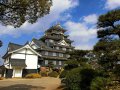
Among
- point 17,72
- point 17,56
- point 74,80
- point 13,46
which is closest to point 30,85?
point 74,80

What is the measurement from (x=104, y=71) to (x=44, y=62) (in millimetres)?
46874

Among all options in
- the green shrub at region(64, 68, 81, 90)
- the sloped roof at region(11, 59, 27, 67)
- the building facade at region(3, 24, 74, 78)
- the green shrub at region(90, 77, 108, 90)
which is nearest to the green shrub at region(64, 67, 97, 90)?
the green shrub at region(64, 68, 81, 90)

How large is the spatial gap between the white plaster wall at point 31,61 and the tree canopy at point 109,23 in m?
39.6

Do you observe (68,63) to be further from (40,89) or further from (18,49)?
(18,49)

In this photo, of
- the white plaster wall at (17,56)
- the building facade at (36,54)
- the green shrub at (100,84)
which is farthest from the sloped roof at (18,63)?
the green shrub at (100,84)

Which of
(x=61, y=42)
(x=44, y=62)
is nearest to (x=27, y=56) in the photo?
(x=44, y=62)

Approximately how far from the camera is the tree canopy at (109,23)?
52.0 feet

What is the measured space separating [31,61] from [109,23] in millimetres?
40601

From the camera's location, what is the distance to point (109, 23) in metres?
16.4

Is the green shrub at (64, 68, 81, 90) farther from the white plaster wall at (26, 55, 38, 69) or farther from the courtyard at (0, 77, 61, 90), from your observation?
the white plaster wall at (26, 55, 38, 69)

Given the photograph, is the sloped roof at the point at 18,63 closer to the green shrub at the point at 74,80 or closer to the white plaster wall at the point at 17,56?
the white plaster wall at the point at 17,56

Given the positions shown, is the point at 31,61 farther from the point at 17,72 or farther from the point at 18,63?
the point at 17,72

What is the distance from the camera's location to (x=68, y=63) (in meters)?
27.3

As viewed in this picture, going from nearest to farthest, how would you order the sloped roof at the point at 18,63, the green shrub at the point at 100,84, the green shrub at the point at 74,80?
the green shrub at the point at 100,84 < the green shrub at the point at 74,80 < the sloped roof at the point at 18,63
